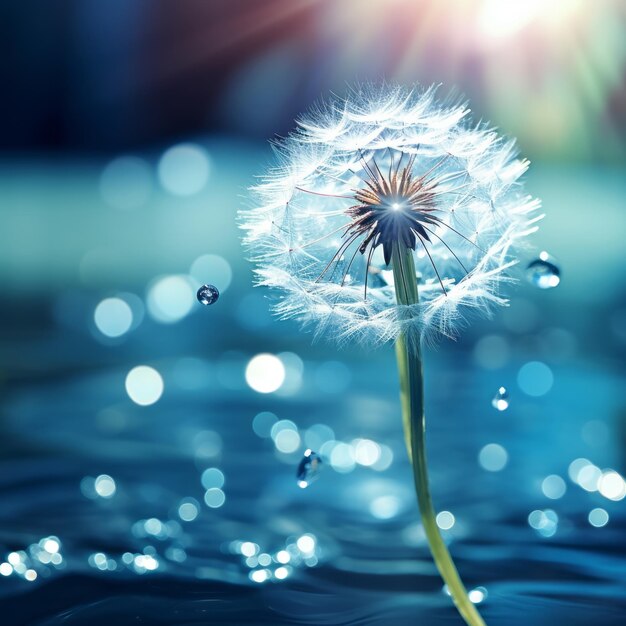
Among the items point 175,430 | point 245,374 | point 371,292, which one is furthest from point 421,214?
point 245,374

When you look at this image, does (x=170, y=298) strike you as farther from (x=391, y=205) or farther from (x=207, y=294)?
(x=391, y=205)

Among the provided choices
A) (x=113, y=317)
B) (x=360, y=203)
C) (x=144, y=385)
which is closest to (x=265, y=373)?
(x=144, y=385)

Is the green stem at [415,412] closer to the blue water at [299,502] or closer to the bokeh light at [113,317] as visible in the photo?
the blue water at [299,502]

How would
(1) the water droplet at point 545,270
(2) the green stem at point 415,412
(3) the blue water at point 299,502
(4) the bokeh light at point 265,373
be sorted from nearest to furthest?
(2) the green stem at point 415,412 → (1) the water droplet at point 545,270 → (3) the blue water at point 299,502 → (4) the bokeh light at point 265,373

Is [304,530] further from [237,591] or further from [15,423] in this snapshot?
[15,423]

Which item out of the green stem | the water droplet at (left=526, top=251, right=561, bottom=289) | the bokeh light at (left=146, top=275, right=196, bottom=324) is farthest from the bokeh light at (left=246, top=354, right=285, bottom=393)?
the green stem

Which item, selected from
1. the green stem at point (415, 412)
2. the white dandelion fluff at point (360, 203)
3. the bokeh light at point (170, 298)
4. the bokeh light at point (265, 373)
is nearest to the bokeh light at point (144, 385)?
the bokeh light at point (265, 373)
